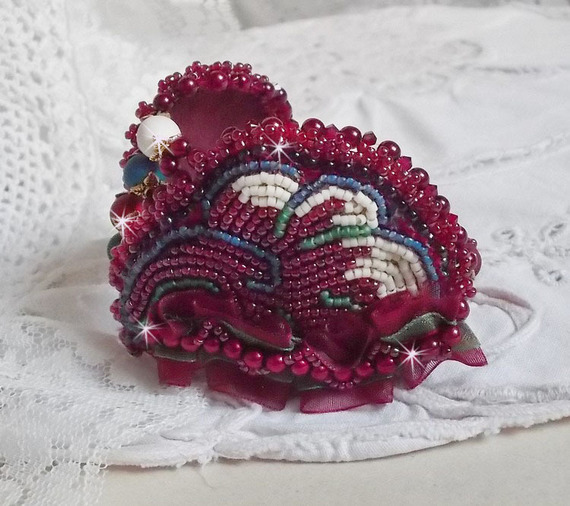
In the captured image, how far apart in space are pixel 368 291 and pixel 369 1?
1.09 m

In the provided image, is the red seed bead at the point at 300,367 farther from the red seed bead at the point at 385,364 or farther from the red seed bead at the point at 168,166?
the red seed bead at the point at 168,166

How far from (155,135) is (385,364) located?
282mm

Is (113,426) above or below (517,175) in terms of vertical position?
below

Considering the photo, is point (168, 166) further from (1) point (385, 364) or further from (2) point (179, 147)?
(1) point (385, 364)

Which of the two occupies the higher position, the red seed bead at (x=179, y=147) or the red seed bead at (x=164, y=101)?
the red seed bead at (x=164, y=101)

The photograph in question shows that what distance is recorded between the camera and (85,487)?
591 mm

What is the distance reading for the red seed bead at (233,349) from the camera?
0.65 m

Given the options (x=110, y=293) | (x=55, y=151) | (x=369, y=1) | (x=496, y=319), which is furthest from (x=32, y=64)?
(x=369, y=1)

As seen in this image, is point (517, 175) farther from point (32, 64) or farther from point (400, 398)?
point (32, 64)

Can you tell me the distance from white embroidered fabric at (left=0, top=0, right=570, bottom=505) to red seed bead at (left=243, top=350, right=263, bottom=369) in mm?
41

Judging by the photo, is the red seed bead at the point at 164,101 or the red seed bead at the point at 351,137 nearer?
the red seed bead at the point at 351,137

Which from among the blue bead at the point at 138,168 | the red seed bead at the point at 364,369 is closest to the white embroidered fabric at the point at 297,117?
the red seed bead at the point at 364,369

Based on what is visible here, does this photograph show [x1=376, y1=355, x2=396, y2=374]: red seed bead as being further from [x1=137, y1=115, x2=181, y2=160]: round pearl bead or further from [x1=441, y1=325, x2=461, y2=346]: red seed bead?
[x1=137, y1=115, x2=181, y2=160]: round pearl bead

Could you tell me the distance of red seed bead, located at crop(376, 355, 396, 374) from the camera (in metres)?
0.64
